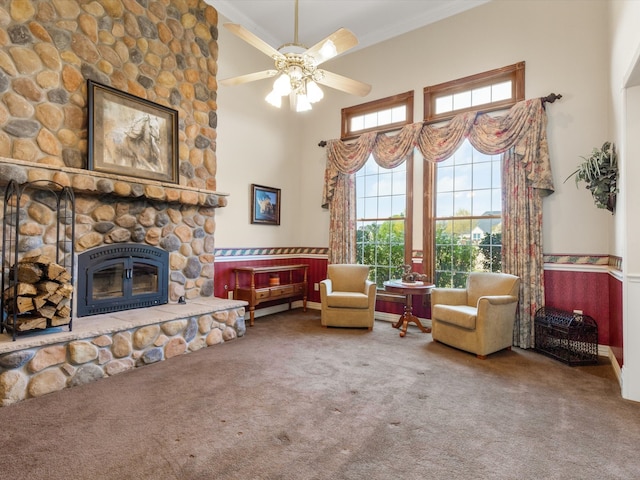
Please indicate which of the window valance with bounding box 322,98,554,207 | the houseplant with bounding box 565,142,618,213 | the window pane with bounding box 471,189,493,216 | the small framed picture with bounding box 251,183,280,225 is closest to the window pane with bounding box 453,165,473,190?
the window pane with bounding box 471,189,493,216

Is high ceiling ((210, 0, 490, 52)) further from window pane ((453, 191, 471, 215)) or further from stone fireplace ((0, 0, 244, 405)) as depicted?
window pane ((453, 191, 471, 215))

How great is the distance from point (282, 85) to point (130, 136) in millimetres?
1918

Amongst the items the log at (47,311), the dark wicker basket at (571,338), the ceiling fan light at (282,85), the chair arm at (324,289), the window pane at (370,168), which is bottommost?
the dark wicker basket at (571,338)

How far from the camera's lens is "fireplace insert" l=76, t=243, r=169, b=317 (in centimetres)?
347

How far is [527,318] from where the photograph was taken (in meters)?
4.01

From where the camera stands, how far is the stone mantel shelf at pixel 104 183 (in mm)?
2842

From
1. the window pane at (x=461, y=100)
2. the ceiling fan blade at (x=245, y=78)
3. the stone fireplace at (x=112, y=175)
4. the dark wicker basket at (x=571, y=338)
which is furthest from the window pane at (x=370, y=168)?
the dark wicker basket at (x=571, y=338)

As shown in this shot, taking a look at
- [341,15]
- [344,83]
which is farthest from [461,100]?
[344,83]

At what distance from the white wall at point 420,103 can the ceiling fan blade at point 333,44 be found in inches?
95.0

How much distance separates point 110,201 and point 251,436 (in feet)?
9.42

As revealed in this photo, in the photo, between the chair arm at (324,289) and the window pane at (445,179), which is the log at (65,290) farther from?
the window pane at (445,179)

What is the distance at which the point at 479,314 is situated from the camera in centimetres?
356

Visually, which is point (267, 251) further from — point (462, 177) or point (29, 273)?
point (29, 273)

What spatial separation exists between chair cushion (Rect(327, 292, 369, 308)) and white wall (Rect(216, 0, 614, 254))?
3.90ft
